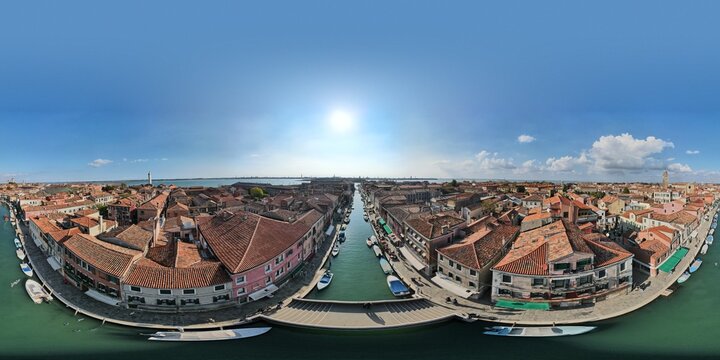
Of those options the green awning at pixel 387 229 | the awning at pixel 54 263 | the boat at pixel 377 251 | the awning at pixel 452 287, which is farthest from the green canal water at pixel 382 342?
the green awning at pixel 387 229

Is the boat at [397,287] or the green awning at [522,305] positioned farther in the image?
the boat at [397,287]

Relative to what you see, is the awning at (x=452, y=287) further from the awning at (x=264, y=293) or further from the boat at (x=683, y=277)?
the boat at (x=683, y=277)

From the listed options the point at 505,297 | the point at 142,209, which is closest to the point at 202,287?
the point at 505,297

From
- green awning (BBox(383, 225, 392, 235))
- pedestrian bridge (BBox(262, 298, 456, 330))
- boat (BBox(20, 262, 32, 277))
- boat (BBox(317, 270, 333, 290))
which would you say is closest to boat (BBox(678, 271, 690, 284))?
pedestrian bridge (BBox(262, 298, 456, 330))

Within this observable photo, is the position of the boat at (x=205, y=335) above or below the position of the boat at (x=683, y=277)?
below

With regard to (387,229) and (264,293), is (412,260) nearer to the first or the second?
(264,293)

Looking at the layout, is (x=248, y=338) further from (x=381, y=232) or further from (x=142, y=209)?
(x=142, y=209)

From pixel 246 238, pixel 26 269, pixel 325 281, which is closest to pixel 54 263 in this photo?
pixel 26 269
